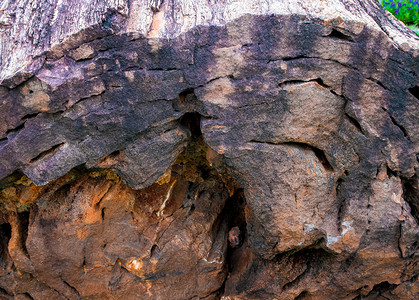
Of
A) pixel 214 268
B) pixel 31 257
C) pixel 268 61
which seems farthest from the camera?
pixel 214 268

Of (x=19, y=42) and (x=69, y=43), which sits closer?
(x=69, y=43)

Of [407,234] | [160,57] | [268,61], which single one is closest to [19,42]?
[160,57]

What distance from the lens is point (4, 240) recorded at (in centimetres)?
307

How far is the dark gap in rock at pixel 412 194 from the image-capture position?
248 centimetres

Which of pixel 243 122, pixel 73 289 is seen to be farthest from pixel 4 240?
pixel 243 122

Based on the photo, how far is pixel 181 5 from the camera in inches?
94.8

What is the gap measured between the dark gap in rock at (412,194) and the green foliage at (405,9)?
12.0 ft

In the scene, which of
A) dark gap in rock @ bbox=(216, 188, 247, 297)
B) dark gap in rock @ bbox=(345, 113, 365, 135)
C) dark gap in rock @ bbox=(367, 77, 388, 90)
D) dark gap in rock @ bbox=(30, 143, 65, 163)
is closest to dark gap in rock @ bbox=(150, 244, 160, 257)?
dark gap in rock @ bbox=(216, 188, 247, 297)

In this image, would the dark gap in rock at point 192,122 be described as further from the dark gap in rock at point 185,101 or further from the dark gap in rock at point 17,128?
the dark gap in rock at point 17,128

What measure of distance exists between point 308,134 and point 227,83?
611mm

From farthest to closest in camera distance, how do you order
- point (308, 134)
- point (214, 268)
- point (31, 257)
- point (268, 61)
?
point (214, 268)
point (31, 257)
point (308, 134)
point (268, 61)

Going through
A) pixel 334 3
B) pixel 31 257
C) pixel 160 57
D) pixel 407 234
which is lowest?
pixel 31 257

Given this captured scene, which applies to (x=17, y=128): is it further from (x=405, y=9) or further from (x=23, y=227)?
(x=405, y=9)

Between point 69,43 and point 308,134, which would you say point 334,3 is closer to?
point 308,134
